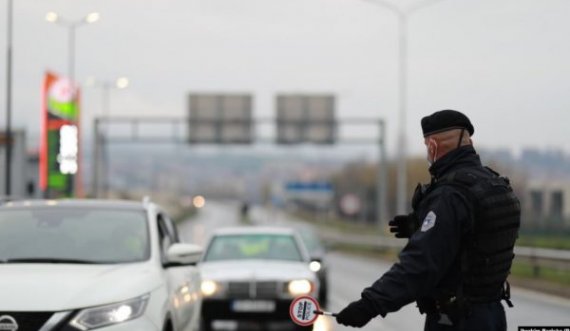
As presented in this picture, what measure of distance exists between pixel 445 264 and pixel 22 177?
149 feet

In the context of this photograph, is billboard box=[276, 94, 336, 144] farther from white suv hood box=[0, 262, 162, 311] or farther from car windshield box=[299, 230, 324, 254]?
white suv hood box=[0, 262, 162, 311]

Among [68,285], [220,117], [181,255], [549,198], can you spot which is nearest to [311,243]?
[181,255]

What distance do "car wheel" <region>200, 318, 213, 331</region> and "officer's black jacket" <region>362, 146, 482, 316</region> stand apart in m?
8.46

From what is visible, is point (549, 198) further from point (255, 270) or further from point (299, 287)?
point (299, 287)

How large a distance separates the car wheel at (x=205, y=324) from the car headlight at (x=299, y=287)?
1.05 metres

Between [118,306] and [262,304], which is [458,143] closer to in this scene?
[118,306]

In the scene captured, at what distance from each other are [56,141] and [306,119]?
1538 cm

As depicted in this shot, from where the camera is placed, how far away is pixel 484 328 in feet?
16.1

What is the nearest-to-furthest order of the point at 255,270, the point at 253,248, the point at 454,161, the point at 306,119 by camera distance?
the point at 454,161 → the point at 255,270 → the point at 253,248 → the point at 306,119

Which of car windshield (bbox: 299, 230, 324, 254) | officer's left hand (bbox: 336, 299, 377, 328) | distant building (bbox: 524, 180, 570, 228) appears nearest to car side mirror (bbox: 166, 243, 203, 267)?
officer's left hand (bbox: 336, 299, 377, 328)

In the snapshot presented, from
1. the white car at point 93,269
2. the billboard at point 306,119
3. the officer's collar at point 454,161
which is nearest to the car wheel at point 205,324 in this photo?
the white car at point 93,269

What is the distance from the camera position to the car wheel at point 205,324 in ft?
42.9

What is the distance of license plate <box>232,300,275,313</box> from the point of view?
13.1 meters

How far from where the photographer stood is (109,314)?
700cm
